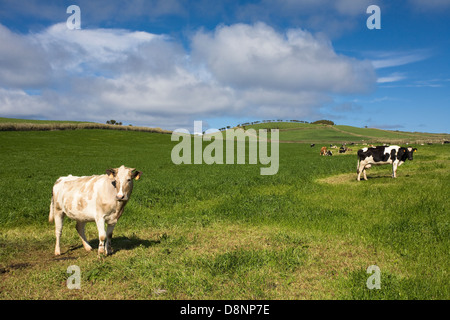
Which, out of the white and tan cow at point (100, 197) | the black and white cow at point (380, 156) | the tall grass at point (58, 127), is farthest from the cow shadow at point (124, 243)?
the tall grass at point (58, 127)

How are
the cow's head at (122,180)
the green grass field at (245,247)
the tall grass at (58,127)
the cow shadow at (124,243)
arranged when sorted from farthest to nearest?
the tall grass at (58,127)
the cow shadow at (124,243)
the cow's head at (122,180)
the green grass field at (245,247)

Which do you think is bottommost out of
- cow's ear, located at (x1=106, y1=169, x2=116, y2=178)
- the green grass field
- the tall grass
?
the green grass field

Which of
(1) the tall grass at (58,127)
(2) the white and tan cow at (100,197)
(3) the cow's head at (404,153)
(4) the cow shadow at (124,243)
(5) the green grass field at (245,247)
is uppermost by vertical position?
(1) the tall grass at (58,127)

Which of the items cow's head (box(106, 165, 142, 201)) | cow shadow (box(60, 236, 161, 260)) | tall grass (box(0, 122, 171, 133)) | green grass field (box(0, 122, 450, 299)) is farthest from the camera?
tall grass (box(0, 122, 171, 133))

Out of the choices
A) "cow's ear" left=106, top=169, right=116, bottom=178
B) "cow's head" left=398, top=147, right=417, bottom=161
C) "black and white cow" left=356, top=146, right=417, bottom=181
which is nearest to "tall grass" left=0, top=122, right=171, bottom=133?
"cow's ear" left=106, top=169, right=116, bottom=178

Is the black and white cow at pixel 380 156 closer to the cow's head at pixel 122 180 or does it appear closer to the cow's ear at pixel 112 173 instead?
the cow's head at pixel 122 180

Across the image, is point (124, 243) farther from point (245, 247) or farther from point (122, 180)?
point (245, 247)

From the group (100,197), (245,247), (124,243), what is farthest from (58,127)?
(245,247)

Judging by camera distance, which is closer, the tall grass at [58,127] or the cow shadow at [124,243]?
the cow shadow at [124,243]

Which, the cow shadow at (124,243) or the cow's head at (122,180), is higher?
the cow's head at (122,180)

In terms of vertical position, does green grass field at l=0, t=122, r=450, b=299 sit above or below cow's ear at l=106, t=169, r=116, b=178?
below

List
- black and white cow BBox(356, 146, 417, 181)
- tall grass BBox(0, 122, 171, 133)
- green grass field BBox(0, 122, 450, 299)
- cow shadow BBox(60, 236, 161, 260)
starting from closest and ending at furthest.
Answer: green grass field BBox(0, 122, 450, 299)
cow shadow BBox(60, 236, 161, 260)
black and white cow BBox(356, 146, 417, 181)
tall grass BBox(0, 122, 171, 133)

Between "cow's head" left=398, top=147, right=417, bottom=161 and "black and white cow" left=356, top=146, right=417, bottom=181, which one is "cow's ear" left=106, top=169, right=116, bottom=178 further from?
"cow's head" left=398, top=147, right=417, bottom=161
